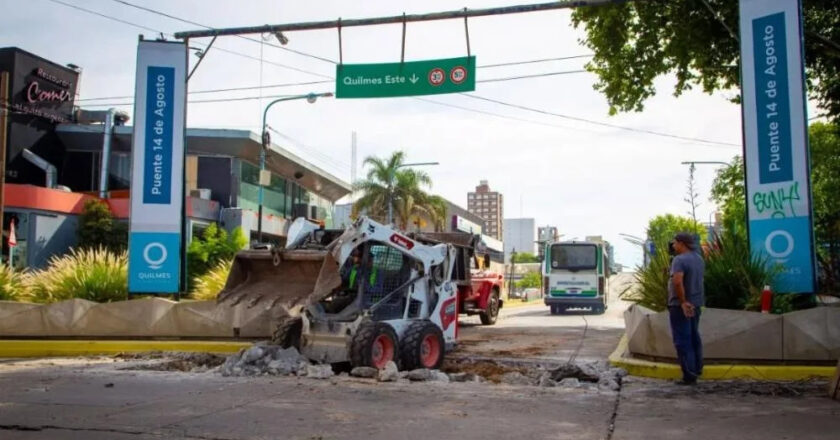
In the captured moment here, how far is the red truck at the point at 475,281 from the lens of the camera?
15.6 meters

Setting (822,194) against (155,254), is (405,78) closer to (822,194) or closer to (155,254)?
(155,254)

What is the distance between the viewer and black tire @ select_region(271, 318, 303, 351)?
10125 mm

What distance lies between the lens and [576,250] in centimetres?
2770

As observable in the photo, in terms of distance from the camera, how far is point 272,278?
11.3 metres

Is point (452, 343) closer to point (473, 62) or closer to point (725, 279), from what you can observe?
point (725, 279)

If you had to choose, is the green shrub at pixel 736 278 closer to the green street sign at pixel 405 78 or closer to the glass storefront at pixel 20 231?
the green street sign at pixel 405 78

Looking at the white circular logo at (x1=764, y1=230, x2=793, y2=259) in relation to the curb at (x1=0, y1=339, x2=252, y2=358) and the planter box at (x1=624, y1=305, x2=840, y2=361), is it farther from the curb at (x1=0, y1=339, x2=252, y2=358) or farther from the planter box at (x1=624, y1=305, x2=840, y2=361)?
the curb at (x1=0, y1=339, x2=252, y2=358)

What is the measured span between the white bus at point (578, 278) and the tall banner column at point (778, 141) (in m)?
17.2

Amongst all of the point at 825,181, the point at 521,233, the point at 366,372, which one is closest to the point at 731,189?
the point at 825,181

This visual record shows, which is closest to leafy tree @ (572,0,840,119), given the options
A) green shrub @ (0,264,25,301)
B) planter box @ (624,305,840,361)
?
planter box @ (624,305,840,361)

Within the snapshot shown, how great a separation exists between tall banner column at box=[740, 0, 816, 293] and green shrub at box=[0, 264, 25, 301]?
43.9 feet

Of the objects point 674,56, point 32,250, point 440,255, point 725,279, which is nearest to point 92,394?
point 440,255

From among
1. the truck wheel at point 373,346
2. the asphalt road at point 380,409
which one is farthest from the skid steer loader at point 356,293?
the asphalt road at point 380,409

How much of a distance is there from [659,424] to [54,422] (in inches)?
199
